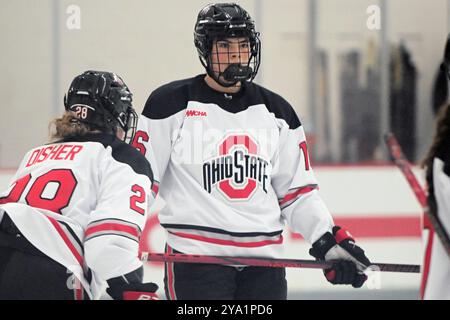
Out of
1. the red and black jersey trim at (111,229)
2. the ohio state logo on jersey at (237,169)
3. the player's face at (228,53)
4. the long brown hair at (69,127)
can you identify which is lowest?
the red and black jersey trim at (111,229)

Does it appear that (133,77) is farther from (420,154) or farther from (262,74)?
(420,154)

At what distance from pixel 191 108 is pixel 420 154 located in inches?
97.1

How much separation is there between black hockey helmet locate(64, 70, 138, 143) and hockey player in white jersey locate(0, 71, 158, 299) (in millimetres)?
90

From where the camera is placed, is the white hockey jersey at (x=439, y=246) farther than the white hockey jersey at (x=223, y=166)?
No

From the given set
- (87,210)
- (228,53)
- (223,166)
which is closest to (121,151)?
(87,210)

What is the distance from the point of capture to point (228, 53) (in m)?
2.33

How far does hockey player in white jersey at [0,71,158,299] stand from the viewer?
1812 millimetres

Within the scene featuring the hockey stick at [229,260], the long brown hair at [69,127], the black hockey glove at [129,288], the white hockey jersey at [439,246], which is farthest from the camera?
the hockey stick at [229,260]

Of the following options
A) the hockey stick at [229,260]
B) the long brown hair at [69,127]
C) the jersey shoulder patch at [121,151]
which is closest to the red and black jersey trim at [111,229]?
the jersey shoulder patch at [121,151]

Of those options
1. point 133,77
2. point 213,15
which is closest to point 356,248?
point 213,15

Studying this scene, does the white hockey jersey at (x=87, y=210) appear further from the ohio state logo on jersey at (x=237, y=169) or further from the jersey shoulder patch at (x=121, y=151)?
the ohio state logo on jersey at (x=237, y=169)

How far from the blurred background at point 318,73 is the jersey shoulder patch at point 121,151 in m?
1.88

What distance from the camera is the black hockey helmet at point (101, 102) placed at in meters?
2.01

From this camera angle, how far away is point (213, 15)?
7.75ft
